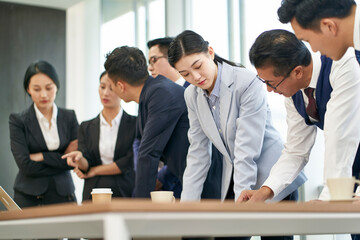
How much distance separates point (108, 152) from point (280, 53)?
1.79 meters

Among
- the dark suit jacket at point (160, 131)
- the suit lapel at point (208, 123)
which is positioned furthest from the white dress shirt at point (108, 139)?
the suit lapel at point (208, 123)

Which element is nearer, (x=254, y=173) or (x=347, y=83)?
(x=347, y=83)

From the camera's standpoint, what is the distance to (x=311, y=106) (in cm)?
207

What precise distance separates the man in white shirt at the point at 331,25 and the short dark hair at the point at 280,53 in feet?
1.15

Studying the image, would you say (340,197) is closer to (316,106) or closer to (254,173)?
(316,106)

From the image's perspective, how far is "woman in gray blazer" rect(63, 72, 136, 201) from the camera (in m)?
3.46

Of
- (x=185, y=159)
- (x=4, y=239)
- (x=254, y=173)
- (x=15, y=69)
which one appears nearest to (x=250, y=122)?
(x=254, y=173)

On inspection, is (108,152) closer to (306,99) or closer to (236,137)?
(236,137)

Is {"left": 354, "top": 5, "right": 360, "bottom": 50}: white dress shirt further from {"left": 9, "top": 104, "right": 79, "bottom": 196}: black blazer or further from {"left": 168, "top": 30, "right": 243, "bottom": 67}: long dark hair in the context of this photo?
{"left": 9, "top": 104, "right": 79, "bottom": 196}: black blazer

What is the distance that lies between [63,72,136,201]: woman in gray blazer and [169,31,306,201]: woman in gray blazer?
1.07m

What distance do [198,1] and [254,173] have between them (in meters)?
2.85

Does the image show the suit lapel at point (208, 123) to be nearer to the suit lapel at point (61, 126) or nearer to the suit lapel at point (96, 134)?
the suit lapel at point (96, 134)

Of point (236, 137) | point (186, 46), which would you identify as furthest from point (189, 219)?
point (186, 46)

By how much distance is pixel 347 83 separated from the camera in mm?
1801
